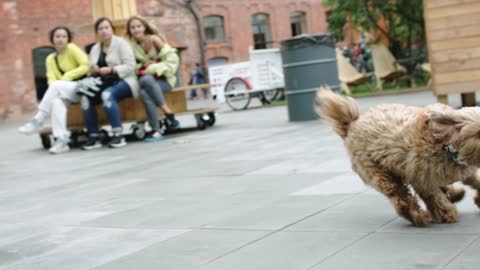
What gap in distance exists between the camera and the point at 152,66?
11.2 metres

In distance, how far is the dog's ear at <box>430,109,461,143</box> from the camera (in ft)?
11.5

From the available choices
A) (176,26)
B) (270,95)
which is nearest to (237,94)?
(270,95)

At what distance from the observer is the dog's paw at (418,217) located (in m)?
3.94

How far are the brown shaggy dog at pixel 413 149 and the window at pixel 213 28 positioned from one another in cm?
3571

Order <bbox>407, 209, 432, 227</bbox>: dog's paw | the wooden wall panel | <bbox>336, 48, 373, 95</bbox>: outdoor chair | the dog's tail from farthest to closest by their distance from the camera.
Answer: <bbox>336, 48, 373, 95</bbox>: outdoor chair < the wooden wall panel < the dog's tail < <bbox>407, 209, 432, 227</bbox>: dog's paw

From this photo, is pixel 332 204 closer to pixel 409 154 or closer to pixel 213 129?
pixel 409 154

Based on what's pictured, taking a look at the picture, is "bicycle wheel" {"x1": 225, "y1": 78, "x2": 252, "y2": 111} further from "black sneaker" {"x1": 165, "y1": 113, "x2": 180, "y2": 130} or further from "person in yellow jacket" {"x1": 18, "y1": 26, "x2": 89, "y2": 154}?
"person in yellow jacket" {"x1": 18, "y1": 26, "x2": 89, "y2": 154}

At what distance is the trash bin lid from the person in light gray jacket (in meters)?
2.81

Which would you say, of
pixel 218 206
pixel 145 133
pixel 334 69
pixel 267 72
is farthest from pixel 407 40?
pixel 218 206

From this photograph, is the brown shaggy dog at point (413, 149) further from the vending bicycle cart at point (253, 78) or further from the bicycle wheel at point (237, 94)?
the vending bicycle cart at point (253, 78)

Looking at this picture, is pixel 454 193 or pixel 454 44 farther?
pixel 454 44

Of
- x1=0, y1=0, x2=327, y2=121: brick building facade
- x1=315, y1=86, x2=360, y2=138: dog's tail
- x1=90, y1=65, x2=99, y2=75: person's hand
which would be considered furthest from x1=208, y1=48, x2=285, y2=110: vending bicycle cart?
x1=315, y1=86, x2=360, y2=138: dog's tail

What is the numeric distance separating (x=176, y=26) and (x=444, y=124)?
34.8m

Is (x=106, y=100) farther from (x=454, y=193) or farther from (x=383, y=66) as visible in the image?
(x=383, y=66)
